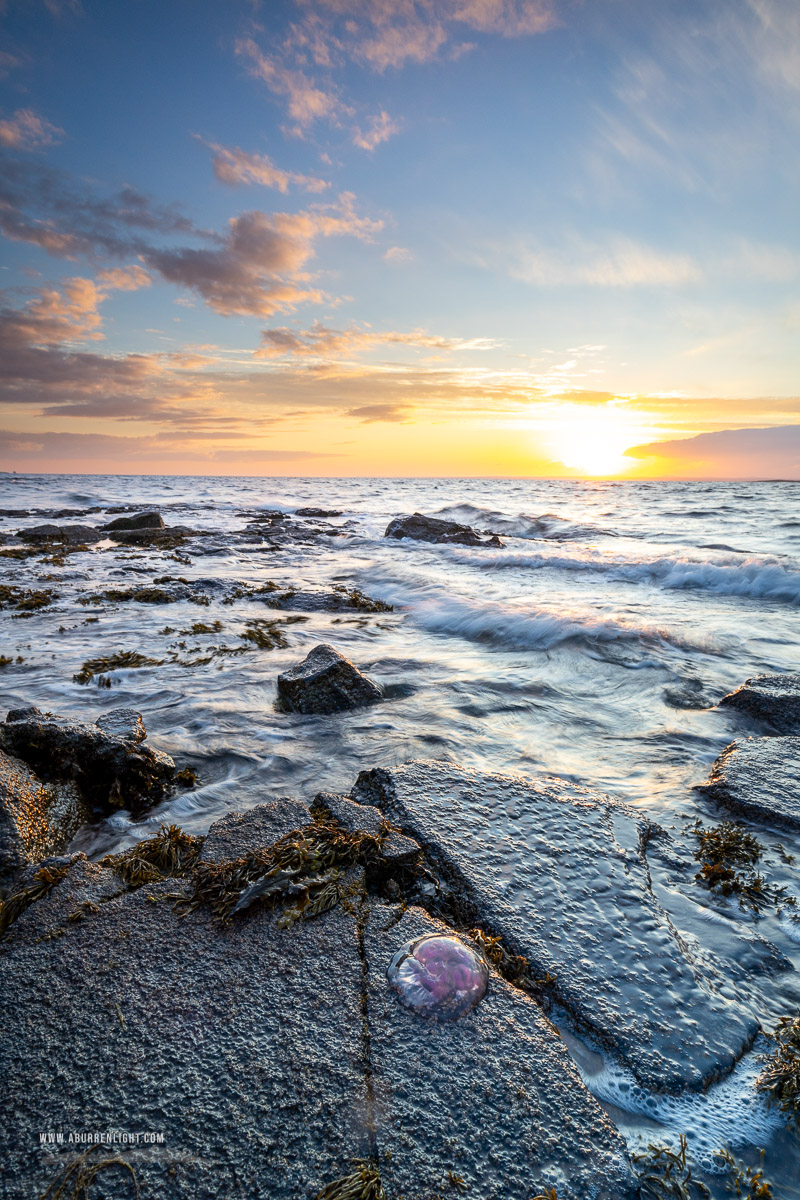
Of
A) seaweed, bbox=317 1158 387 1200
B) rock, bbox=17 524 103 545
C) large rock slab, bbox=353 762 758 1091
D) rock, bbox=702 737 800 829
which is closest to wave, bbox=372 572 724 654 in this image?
rock, bbox=702 737 800 829

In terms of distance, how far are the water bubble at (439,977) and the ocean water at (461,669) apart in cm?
48

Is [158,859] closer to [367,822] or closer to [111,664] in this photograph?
[367,822]

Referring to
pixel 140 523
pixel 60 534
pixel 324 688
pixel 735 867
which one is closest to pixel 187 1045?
pixel 735 867

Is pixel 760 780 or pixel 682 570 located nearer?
pixel 760 780

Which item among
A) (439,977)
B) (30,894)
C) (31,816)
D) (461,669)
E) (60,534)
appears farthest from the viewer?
(60,534)

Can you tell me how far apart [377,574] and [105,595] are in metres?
5.48

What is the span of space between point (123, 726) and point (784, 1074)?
3.79 m

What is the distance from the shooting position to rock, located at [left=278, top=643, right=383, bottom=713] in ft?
16.3

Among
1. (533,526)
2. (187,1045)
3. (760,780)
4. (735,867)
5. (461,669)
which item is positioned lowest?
(461,669)

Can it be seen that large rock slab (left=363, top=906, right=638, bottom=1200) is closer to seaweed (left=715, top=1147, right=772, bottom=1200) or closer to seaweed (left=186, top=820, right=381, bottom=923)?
seaweed (left=715, top=1147, right=772, bottom=1200)

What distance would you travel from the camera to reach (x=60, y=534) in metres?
16.9

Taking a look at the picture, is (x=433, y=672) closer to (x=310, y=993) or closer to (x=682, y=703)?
(x=682, y=703)

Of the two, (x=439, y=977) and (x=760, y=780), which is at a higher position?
(x=439, y=977)

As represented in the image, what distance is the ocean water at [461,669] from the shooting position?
3.86m
